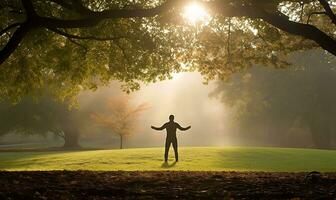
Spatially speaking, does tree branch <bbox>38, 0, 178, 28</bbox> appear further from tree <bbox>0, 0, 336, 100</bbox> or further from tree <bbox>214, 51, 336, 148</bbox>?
tree <bbox>214, 51, 336, 148</bbox>

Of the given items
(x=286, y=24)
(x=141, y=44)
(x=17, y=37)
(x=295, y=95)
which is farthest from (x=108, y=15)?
(x=295, y=95)

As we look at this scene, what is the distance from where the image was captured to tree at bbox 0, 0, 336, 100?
18.2 meters

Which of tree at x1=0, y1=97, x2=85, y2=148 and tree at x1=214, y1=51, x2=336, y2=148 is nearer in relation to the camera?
tree at x1=0, y1=97, x2=85, y2=148

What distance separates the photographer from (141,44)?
68.6ft

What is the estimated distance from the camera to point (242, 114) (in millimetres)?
67750

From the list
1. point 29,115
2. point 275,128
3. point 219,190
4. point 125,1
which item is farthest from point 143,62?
point 275,128

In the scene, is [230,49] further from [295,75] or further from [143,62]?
[295,75]

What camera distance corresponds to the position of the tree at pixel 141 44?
18250 mm

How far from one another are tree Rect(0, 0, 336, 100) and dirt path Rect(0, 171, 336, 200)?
5774 millimetres

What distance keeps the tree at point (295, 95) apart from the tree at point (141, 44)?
140ft

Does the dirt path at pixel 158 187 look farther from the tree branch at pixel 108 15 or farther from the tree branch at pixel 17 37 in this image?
the tree branch at pixel 108 15

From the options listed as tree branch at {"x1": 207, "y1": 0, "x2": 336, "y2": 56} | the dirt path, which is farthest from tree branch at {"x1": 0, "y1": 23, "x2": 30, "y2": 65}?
tree branch at {"x1": 207, "y1": 0, "x2": 336, "y2": 56}

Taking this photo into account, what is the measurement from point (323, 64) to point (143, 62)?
50.7 m

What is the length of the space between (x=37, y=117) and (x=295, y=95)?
37.0 metres
